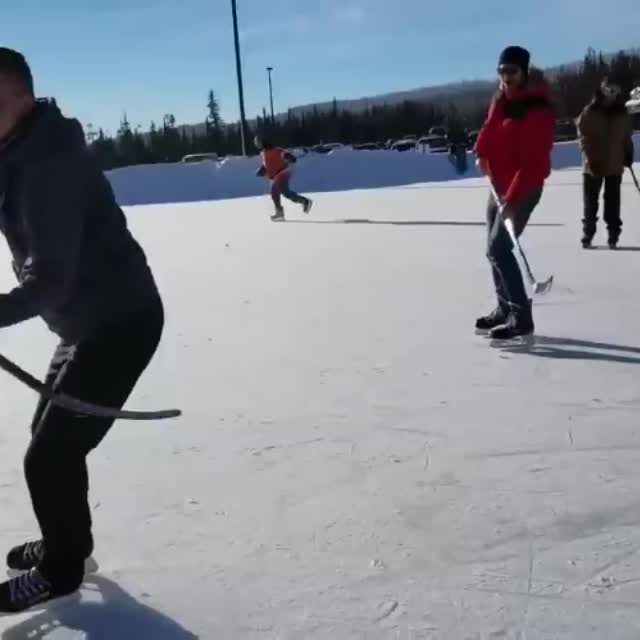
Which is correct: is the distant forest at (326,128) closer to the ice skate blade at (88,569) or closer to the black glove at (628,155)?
the black glove at (628,155)

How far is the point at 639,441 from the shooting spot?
3.35 metres

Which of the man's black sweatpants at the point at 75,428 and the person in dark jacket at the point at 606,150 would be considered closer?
the man's black sweatpants at the point at 75,428

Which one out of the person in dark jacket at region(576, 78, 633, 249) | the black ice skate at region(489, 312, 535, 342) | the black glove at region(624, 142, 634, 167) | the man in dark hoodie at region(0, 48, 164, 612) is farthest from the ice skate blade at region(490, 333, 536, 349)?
the black glove at region(624, 142, 634, 167)

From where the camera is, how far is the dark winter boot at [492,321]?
5.21 metres

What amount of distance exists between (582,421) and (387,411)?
0.74 m

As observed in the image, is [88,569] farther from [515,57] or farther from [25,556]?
[515,57]

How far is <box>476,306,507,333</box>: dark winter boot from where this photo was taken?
17.1ft

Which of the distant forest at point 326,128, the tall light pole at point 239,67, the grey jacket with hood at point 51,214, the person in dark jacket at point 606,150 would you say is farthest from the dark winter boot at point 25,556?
the distant forest at point 326,128

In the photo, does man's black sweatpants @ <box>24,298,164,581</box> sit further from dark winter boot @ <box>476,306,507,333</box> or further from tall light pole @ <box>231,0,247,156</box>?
tall light pole @ <box>231,0,247,156</box>

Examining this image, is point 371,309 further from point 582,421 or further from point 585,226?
point 585,226

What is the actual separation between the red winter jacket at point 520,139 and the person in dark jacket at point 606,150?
12.7 ft

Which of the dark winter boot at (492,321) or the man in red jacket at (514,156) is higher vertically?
the man in red jacket at (514,156)

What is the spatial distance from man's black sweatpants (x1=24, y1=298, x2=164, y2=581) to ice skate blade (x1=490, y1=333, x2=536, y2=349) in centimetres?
290

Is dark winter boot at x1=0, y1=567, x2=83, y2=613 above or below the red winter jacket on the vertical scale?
below
